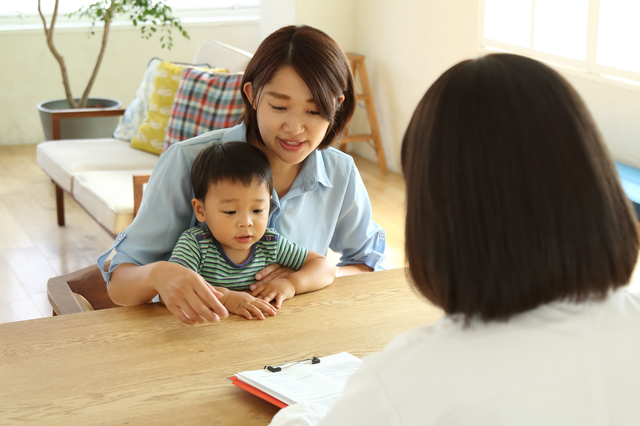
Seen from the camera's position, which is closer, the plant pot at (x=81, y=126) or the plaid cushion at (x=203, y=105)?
the plaid cushion at (x=203, y=105)

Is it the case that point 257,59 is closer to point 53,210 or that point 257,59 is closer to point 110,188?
point 110,188

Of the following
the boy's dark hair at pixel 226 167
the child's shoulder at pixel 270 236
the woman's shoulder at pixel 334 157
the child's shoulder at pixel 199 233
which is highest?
the boy's dark hair at pixel 226 167

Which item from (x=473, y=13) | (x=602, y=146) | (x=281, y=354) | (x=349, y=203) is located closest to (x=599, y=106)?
(x=473, y=13)

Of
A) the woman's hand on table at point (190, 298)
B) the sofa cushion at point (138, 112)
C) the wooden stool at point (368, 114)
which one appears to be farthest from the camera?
the wooden stool at point (368, 114)

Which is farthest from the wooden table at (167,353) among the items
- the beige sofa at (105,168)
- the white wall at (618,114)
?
the white wall at (618,114)

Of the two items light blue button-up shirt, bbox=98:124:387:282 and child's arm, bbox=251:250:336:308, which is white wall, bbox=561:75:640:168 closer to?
light blue button-up shirt, bbox=98:124:387:282

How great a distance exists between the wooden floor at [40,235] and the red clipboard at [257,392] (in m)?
1.99

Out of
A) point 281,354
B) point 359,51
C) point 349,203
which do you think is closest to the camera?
point 281,354

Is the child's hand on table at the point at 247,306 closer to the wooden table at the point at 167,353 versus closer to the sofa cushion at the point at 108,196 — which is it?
the wooden table at the point at 167,353

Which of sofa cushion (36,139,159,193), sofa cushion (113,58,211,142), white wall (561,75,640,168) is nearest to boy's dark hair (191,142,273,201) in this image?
sofa cushion (36,139,159,193)

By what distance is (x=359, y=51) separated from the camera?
5.40 m

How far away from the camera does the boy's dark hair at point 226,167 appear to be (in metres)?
1.42

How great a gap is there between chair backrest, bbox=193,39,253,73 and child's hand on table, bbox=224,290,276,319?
2497 mm

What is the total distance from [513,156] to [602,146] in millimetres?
100
